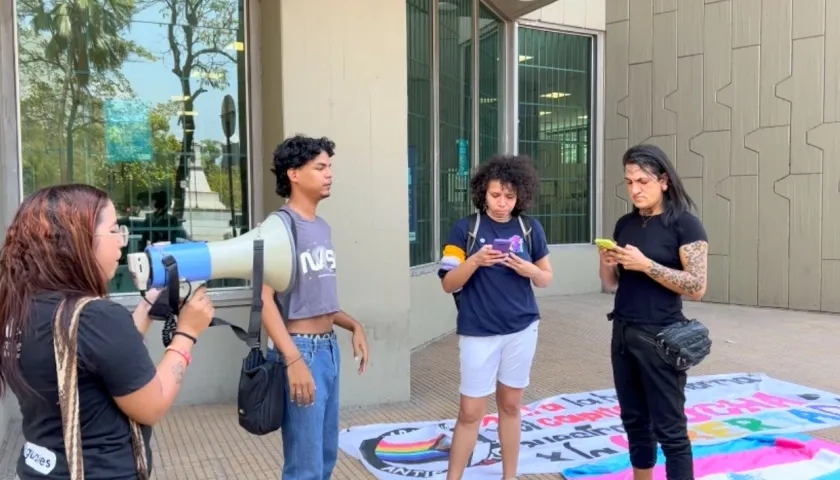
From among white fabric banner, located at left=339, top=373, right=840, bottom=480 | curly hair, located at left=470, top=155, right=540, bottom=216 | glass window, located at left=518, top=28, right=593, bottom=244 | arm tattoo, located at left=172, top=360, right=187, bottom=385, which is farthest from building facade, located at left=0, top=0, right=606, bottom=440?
glass window, located at left=518, top=28, right=593, bottom=244

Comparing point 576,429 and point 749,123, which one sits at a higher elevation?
point 749,123

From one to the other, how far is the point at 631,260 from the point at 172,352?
80.5 inches

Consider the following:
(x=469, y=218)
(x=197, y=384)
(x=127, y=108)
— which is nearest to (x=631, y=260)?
(x=469, y=218)

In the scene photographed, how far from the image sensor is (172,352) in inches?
72.6

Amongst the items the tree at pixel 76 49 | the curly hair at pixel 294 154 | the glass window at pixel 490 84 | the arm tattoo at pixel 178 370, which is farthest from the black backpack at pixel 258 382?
the glass window at pixel 490 84

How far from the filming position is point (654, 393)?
10.4 ft

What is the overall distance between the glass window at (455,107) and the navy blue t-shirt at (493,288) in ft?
14.2

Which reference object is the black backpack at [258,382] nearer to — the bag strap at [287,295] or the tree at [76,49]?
the bag strap at [287,295]

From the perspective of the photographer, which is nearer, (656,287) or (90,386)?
(90,386)

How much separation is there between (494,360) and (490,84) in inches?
269

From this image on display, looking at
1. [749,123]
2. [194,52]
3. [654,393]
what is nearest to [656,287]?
[654,393]

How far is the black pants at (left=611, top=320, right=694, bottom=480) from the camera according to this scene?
10.3 feet

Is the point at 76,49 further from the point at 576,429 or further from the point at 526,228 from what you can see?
the point at 576,429

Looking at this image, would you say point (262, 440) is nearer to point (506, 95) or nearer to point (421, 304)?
point (421, 304)
